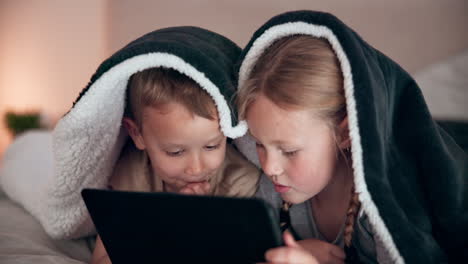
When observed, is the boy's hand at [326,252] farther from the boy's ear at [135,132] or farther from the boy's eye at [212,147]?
the boy's ear at [135,132]

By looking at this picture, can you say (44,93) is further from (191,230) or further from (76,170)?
(191,230)

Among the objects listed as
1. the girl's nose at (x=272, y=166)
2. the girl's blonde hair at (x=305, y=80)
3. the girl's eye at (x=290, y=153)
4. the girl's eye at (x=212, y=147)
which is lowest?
the girl's eye at (x=212, y=147)

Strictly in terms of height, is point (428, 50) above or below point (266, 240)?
above

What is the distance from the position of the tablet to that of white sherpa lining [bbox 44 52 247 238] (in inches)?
10.6

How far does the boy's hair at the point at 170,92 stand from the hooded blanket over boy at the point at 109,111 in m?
→ 0.03

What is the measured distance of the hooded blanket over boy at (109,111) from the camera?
844mm

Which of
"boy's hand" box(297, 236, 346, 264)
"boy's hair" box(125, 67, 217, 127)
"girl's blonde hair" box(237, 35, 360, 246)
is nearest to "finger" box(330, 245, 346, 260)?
"boy's hand" box(297, 236, 346, 264)

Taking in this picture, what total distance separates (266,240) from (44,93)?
244 centimetres

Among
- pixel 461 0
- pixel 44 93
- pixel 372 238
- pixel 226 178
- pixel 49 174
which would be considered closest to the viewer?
pixel 372 238

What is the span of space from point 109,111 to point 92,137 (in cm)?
7

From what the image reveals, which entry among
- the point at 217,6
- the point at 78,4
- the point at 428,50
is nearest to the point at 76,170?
the point at 217,6

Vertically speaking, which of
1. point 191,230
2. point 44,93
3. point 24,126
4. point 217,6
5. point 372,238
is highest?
point 217,6

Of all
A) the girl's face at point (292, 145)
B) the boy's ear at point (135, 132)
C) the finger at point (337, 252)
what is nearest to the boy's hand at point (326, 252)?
the finger at point (337, 252)

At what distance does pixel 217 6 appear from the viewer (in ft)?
5.90
